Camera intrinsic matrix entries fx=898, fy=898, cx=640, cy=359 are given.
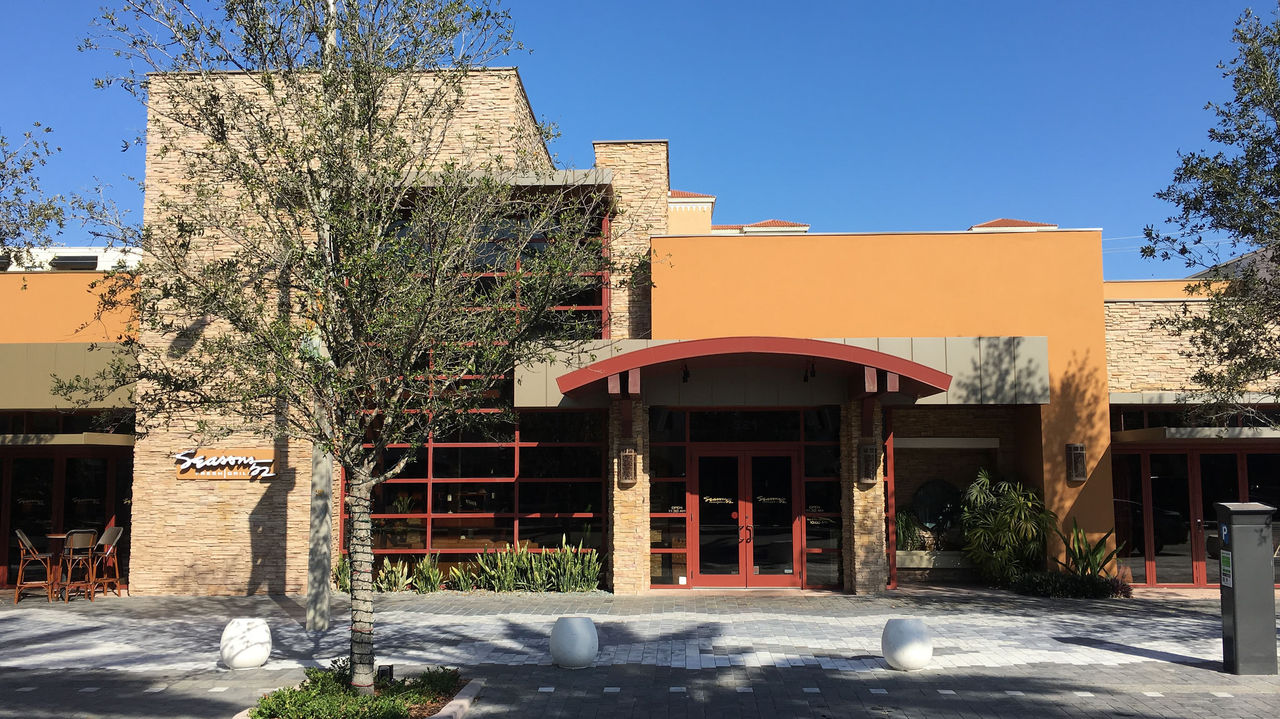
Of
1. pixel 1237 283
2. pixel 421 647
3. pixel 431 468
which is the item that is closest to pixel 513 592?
pixel 431 468

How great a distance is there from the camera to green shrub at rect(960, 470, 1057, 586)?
575 inches

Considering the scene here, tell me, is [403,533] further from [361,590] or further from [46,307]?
[361,590]

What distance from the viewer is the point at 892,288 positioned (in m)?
15.1

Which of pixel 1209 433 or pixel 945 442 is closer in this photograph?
pixel 1209 433

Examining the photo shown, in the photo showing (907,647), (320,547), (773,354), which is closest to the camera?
(907,647)

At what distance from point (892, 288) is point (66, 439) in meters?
14.1

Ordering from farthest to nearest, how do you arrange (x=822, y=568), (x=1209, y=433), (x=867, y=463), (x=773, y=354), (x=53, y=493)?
(x=53, y=493) < (x=822, y=568) < (x=867, y=463) < (x=1209, y=433) < (x=773, y=354)

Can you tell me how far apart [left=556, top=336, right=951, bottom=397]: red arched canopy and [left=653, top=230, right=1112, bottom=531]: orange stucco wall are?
1864 mm

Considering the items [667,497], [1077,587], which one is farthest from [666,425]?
[1077,587]

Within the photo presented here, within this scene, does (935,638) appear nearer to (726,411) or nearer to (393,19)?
(726,411)

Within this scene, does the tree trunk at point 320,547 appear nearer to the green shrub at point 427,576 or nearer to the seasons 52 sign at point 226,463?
the green shrub at point 427,576

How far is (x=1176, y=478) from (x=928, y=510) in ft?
14.1

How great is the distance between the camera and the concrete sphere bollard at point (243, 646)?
377 inches

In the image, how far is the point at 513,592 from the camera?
14.9 meters
